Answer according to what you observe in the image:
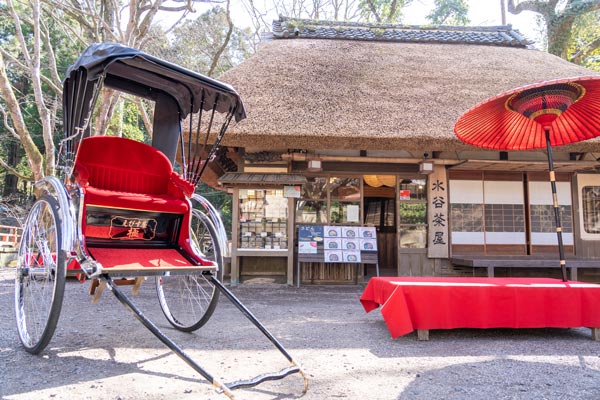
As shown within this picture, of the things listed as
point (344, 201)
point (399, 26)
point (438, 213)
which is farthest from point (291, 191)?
point (399, 26)

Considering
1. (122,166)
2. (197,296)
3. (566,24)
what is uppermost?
(566,24)

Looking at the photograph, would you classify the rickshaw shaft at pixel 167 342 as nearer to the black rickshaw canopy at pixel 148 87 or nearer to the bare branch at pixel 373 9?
the black rickshaw canopy at pixel 148 87

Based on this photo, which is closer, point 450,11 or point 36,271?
point 36,271

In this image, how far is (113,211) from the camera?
108 inches

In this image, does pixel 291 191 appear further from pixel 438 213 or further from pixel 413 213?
pixel 438 213

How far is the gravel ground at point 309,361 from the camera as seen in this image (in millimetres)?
2141

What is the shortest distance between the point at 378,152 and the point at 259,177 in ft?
7.52

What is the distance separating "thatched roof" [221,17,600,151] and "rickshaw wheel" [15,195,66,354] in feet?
→ 11.0

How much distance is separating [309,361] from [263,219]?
4.14m

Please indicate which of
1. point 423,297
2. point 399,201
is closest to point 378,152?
point 399,201

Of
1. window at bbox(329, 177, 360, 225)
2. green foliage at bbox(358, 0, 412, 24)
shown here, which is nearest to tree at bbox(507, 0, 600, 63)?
green foliage at bbox(358, 0, 412, 24)

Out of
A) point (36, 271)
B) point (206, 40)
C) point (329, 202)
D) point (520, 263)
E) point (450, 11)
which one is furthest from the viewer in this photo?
point (450, 11)

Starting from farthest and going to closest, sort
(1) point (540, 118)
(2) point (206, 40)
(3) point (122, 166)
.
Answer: (2) point (206, 40) → (1) point (540, 118) → (3) point (122, 166)

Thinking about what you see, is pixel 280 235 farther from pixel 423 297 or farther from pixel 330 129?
pixel 423 297
